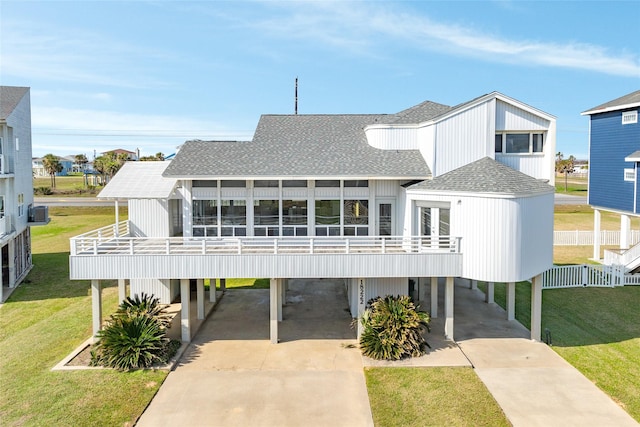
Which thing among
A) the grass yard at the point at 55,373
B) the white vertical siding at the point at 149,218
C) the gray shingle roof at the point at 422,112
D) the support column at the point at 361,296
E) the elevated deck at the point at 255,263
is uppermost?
the gray shingle roof at the point at 422,112

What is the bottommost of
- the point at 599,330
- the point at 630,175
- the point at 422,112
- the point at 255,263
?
the point at 599,330

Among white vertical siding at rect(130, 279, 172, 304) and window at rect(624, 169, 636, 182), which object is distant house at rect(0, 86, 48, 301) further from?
window at rect(624, 169, 636, 182)

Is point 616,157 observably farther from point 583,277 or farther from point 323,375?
point 323,375

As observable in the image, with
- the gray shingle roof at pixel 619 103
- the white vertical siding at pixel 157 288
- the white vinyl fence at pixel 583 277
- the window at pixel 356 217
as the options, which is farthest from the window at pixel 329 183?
the gray shingle roof at pixel 619 103

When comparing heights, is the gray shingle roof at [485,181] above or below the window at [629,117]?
below

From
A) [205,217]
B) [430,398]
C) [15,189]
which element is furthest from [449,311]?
[15,189]

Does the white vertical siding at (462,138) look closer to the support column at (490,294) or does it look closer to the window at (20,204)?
the support column at (490,294)

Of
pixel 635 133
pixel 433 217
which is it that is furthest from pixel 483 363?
pixel 635 133

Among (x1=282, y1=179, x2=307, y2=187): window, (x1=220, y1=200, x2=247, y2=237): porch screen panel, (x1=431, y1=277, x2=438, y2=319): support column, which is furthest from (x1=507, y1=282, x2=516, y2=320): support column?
(x1=220, y1=200, x2=247, y2=237): porch screen panel
